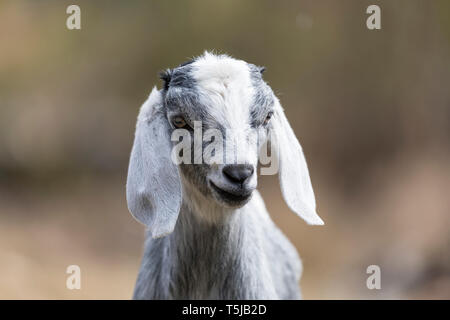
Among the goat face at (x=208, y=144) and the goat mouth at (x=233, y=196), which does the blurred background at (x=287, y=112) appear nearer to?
the goat face at (x=208, y=144)

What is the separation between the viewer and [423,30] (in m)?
8.87

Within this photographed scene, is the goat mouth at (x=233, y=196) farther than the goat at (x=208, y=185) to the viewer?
No

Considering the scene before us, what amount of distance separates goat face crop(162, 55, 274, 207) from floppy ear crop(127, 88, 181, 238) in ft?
0.29

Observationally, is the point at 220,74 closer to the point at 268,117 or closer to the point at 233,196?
the point at 268,117

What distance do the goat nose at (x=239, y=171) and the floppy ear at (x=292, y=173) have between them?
1.90ft

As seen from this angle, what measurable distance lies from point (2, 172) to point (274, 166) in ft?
23.4

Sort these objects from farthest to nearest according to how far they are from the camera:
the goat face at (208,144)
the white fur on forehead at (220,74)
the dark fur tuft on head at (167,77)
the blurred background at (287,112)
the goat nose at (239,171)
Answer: the blurred background at (287,112)
the dark fur tuft on head at (167,77)
the white fur on forehead at (220,74)
the goat face at (208,144)
the goat nose at (239,171)

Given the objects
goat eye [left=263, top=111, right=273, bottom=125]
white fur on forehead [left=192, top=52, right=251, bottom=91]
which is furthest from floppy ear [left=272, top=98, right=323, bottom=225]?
white fur on forehead [left=192, top=52, right=251, bottom=91]

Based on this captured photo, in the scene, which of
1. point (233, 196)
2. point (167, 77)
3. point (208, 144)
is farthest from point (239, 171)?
point (167, 77)

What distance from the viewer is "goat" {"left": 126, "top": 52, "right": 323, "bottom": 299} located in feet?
11.0

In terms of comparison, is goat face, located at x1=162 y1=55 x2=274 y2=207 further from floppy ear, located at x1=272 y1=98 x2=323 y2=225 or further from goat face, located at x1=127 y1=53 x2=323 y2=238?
floppy ear, located at x1=272 y1=98 x2=323 y2=225

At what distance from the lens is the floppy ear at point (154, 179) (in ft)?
11.3

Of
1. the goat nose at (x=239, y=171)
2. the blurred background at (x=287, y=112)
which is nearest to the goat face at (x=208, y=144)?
the goat nose at (x=239, y=171)

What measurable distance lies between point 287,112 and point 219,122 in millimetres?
6488
